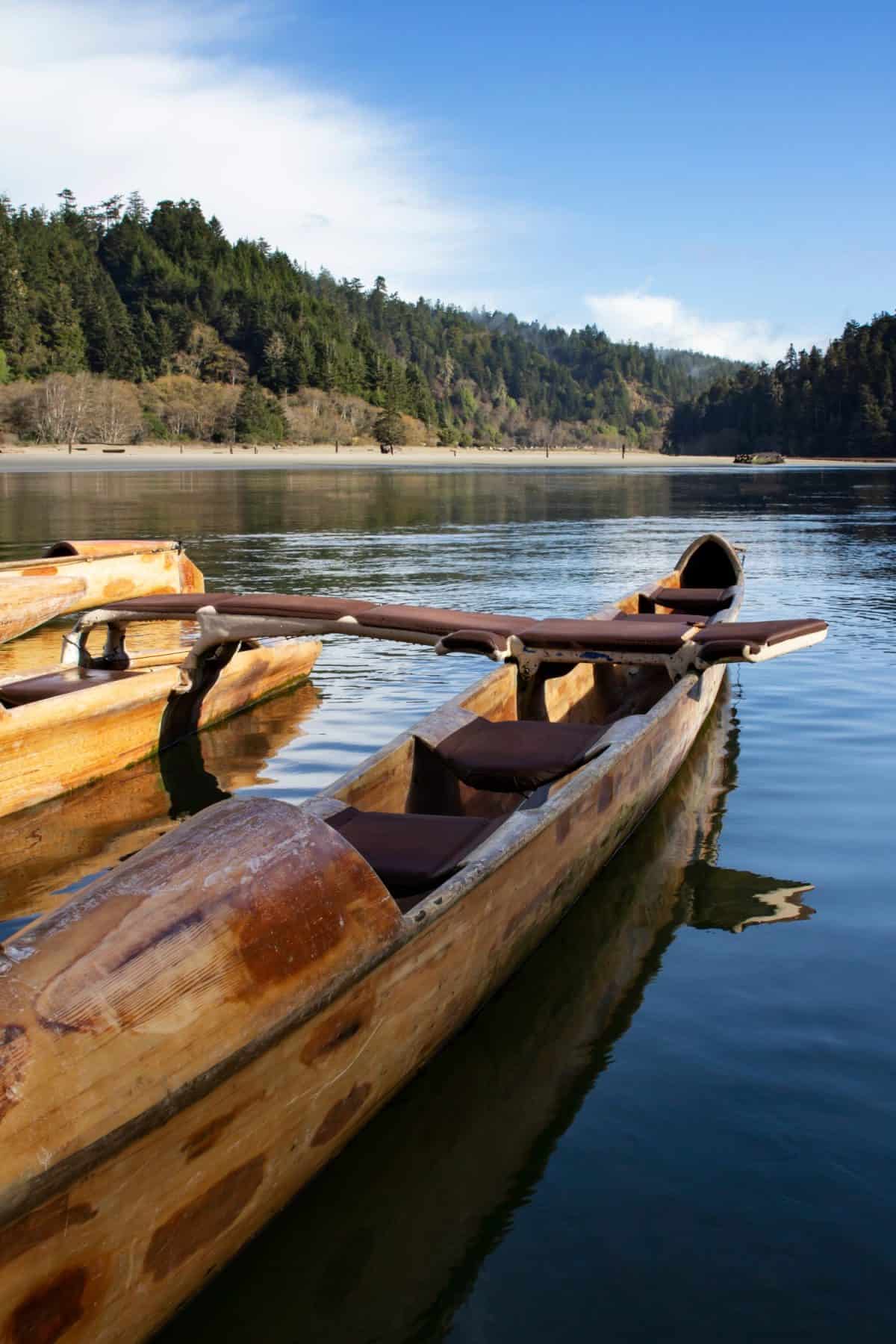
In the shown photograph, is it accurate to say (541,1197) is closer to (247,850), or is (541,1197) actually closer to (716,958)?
(247,850)

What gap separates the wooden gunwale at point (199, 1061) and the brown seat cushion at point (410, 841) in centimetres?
53

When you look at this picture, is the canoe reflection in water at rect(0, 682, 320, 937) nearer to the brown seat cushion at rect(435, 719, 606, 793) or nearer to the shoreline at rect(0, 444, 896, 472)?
the brown seat cushion at rect(435, 719, 606, 793)

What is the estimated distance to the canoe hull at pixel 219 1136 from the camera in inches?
109

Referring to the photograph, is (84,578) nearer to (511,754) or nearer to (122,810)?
(122,810)

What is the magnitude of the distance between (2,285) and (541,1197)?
120867mm

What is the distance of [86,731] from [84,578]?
135 inches

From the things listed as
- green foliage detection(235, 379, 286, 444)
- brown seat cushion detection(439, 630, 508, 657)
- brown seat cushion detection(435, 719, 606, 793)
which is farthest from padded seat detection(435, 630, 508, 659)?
green foliage detection(235, 379, 286, 444)

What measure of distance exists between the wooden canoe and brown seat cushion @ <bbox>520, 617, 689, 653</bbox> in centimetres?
412

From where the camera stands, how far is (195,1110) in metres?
3.13

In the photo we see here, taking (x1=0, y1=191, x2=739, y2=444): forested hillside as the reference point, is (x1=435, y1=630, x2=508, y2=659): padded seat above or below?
below

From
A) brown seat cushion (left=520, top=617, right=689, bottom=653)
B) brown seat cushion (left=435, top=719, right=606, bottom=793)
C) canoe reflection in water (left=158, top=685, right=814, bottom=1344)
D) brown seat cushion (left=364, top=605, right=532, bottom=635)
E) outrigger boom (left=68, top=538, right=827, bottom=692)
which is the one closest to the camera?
canoe reflection in water (left=158, top=685, right=814, bottom=1344)

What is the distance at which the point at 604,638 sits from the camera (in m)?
8.59

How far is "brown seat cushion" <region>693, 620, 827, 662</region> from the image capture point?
809 cm

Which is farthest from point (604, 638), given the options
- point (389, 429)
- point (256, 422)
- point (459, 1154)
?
point (389, 429)
